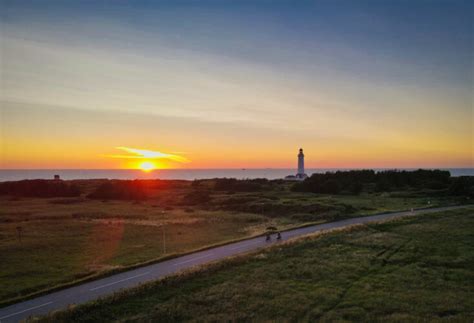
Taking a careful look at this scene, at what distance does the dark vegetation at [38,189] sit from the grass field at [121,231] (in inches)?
953

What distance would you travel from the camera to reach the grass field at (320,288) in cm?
1838

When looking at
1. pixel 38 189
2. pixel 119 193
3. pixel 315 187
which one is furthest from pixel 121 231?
pixel 38 189

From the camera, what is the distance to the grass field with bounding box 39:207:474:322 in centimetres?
1838

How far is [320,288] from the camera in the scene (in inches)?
866

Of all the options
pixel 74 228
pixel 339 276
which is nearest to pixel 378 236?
pixel 339 276

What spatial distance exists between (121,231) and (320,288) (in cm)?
3453

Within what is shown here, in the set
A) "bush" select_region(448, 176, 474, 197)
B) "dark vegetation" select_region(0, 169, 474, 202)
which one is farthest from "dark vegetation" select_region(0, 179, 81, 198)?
"bush" select_region(448, 176, 474, 197)

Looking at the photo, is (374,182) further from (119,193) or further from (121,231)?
(121,231)

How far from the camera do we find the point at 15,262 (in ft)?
106

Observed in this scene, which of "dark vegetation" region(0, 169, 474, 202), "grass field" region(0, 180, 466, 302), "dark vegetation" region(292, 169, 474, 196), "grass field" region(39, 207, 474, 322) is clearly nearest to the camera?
"grass field" region(39, 207, 474, 322)

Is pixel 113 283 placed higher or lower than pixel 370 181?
lower

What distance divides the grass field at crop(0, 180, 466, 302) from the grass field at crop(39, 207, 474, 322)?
8606mm

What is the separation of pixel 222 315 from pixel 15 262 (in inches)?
971

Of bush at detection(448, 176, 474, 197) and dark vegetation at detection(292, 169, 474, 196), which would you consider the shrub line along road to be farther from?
dark vegetation at detection(292, 169, 474, 196)
